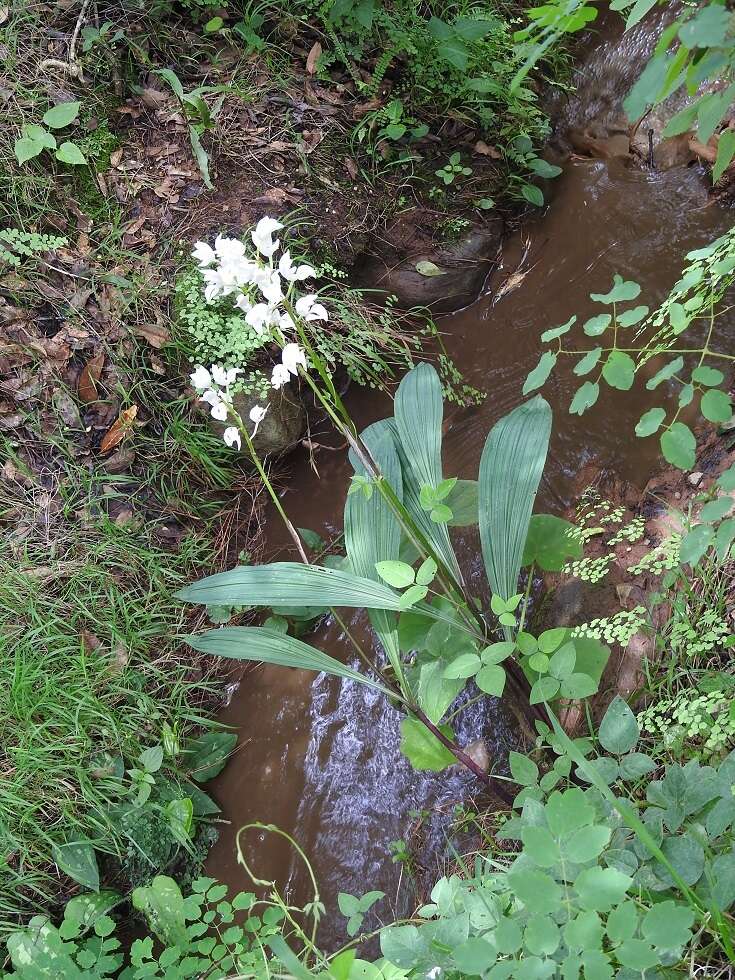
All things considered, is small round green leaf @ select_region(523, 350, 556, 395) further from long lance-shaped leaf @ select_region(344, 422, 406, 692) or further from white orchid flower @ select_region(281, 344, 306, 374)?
long lance-shaped leaf @ select_region(344, 422, 406, 692)

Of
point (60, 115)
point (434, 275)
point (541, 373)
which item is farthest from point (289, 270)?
point (60, 115)

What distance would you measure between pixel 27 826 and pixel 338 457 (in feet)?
5.14

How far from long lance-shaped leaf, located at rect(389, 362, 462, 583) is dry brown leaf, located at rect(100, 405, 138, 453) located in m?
1.17

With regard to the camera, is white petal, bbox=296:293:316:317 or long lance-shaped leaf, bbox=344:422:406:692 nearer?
white petal, bbox=296:293:316:317

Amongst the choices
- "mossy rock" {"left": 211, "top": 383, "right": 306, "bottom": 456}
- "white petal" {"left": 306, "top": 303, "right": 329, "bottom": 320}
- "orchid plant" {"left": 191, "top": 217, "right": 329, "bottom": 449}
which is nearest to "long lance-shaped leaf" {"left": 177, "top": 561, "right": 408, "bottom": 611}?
"orchid plant" {"left": 191, "top": 217, "right": 329, "bottom": 449}

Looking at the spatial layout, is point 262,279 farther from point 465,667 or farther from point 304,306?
point 465,667

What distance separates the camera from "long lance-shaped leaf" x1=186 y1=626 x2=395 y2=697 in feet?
6.24

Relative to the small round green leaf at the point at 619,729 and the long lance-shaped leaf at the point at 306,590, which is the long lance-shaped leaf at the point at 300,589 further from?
the small round green leaf at the point at 619,729

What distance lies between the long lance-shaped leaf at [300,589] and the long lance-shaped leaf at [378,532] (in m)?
0.11

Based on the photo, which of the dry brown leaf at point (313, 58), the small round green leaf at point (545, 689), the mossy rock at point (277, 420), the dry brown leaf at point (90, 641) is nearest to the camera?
the small round green leaf at point (545, 689)

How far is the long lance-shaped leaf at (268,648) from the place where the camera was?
1902 mm

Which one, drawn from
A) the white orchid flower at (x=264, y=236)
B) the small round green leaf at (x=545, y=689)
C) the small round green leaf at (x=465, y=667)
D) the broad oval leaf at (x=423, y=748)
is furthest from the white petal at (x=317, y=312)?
the broad oval leaf at (x=423, y=748)

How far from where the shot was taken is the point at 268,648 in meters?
1.91

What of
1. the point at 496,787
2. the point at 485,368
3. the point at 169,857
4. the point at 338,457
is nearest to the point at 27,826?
the point at 169,857
